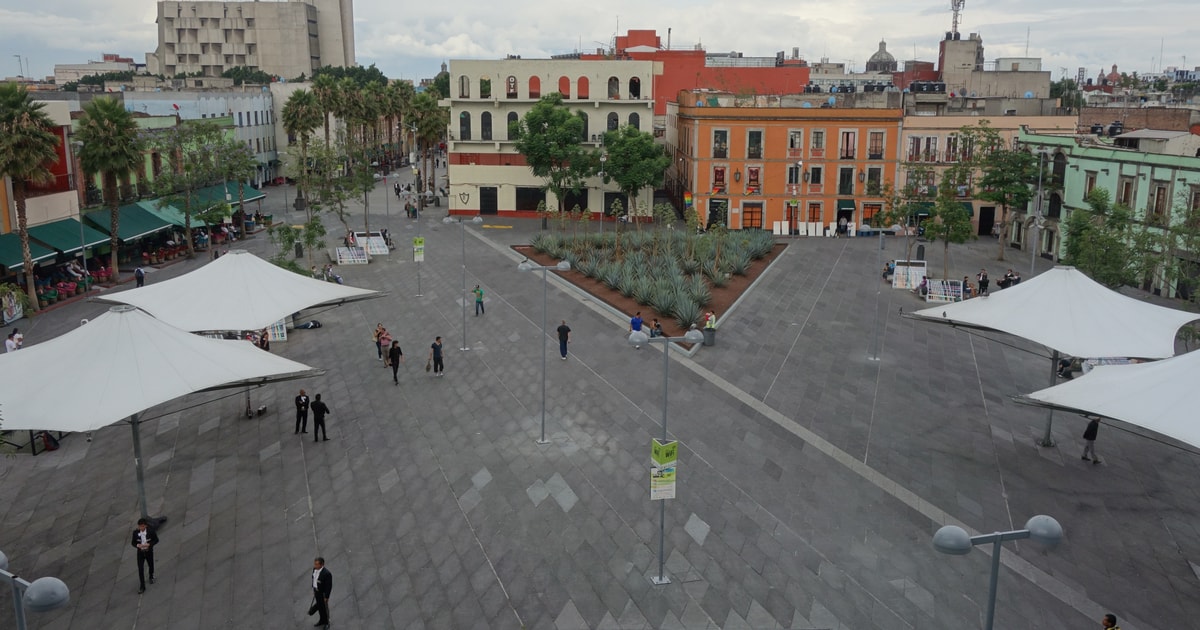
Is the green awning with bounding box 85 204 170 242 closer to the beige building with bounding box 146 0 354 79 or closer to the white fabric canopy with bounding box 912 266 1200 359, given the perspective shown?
the white fabric canopy with bounding box 912 266 1200 359

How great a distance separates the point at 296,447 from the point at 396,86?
239 ft

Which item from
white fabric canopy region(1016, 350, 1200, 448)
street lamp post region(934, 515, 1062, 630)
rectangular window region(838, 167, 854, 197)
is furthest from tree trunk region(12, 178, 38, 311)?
rectangular window region(838, 167, 854, 197)

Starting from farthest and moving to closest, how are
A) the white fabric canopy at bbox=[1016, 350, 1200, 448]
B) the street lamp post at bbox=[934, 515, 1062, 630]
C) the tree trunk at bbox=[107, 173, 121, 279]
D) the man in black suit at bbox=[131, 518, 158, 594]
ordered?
1. the tree trunk at bbox=[107, 173, 121, 279]
2. the white fabric canopy at bbox=[1016, 350, 1200, 448]
3. the man in black suit at bbox=[131, 518, 158, 594]
4. the street lamp post at bbox=[934, 515, 1062, 630]

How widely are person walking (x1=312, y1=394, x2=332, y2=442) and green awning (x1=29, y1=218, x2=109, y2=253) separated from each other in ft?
79.8

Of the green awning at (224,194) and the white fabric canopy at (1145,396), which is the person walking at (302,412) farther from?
the green awning at (224,194)

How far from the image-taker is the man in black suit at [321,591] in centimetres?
1617

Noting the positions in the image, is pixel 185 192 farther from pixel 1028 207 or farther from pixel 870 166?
pixel 1028 207

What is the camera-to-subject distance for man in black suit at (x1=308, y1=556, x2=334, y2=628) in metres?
16.2

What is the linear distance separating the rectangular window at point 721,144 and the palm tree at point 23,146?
1525 inches

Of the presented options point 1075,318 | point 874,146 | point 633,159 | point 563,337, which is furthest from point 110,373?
point 874,146

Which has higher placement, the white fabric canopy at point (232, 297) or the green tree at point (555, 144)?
the green tree at point (555, 144)

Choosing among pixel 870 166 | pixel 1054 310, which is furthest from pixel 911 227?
pixel 1054 310

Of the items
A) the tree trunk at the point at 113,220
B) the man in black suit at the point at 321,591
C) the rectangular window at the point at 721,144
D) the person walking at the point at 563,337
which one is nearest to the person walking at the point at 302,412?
the man in black suit at the point at 321,591

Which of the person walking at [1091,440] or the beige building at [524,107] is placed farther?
the beige building at [524,107]
